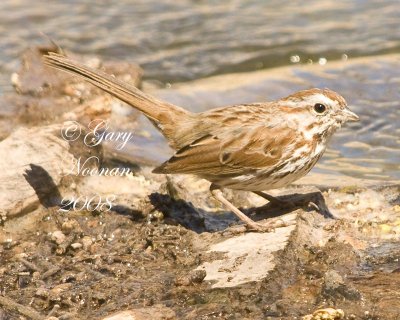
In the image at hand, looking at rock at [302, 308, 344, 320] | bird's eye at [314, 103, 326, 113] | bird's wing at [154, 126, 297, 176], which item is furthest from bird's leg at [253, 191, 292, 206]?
rock at [302, 308, 344, 320]

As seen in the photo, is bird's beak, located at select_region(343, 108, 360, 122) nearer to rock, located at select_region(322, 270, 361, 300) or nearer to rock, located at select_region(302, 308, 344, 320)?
rock, located at select_region(322, 270, 361, 300)

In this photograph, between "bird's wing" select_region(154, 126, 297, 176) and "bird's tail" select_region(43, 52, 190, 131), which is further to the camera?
"bird's tail" select_region(43, 52, 190, 131)

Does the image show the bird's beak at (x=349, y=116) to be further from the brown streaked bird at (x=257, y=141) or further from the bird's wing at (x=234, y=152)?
the bird's wing at (x=234, y=152)

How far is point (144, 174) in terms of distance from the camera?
822 centimetres

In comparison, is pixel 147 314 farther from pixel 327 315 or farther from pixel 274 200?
pixel 274 200

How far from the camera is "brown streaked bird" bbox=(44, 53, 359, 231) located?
6855 mm

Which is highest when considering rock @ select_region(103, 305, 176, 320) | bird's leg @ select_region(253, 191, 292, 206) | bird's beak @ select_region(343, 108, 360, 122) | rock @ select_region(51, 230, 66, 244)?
bird's beak @ select_region(343, 108, 360, 122)

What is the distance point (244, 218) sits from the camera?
6684mm

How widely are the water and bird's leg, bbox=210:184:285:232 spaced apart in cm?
408

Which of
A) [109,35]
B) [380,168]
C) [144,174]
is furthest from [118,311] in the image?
[109,35]

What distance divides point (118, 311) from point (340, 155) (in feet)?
14.1

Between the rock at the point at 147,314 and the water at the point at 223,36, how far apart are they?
5856 millimetres

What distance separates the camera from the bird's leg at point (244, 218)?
6489 mm

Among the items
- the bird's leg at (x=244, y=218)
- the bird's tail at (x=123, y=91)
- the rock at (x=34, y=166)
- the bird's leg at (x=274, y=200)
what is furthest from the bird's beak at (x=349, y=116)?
the rock at (x=34, y=166)
